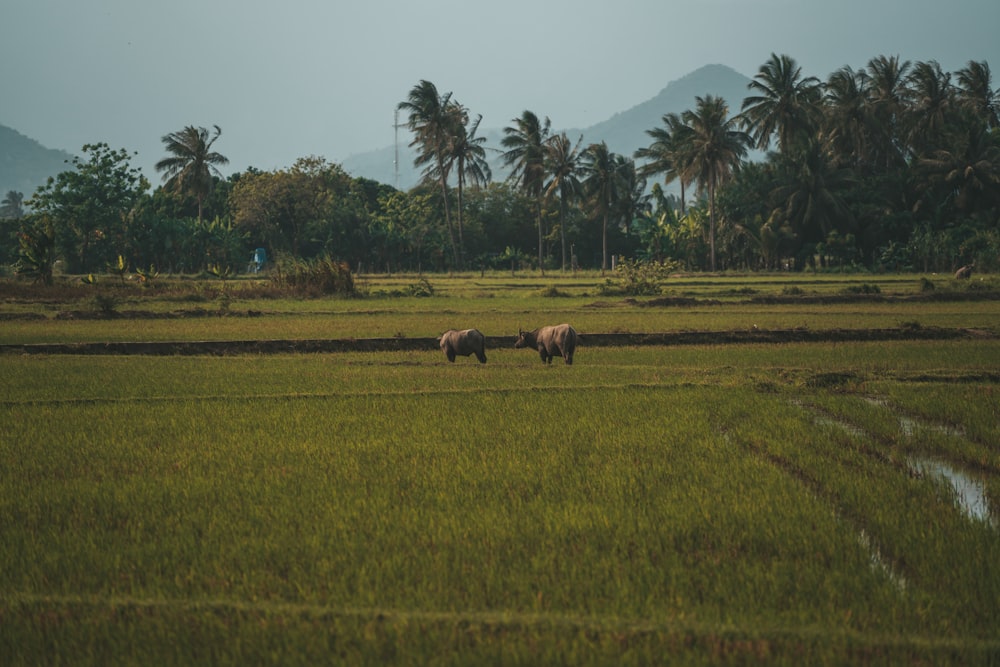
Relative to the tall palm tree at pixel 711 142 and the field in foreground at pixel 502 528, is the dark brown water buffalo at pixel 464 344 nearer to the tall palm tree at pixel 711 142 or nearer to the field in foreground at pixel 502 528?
the field in foreground at pixel 502 528

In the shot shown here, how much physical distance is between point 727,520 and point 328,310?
56.2ft

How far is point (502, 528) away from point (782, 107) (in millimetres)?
42480

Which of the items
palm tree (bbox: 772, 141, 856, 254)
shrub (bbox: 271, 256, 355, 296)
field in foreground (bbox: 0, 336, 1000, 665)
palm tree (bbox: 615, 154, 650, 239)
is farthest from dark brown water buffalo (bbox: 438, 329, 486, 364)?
palm tree (bbox: 615, 154, 650, 239)

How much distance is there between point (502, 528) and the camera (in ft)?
14.8

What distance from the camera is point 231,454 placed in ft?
20.9

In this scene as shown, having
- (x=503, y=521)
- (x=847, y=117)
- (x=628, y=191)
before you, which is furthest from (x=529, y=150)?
(x=503, y=521)

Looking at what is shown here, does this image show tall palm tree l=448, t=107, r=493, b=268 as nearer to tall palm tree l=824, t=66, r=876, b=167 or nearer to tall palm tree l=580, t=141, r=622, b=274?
tall palm tree l=580, t=141, r=622, b=274

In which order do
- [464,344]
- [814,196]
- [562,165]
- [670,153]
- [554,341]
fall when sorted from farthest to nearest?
[670,153]
[562,165]
[814,196]
[464,344]
[554,341]

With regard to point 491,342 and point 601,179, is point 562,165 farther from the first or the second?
point 491,342

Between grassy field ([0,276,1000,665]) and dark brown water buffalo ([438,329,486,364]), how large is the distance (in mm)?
2255

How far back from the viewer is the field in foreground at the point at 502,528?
10.8 ft

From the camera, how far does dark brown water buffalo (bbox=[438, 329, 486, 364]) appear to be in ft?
39.9

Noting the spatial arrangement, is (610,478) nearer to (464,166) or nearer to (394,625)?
(394,625)

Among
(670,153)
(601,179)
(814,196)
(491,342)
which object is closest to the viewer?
(491,342)
